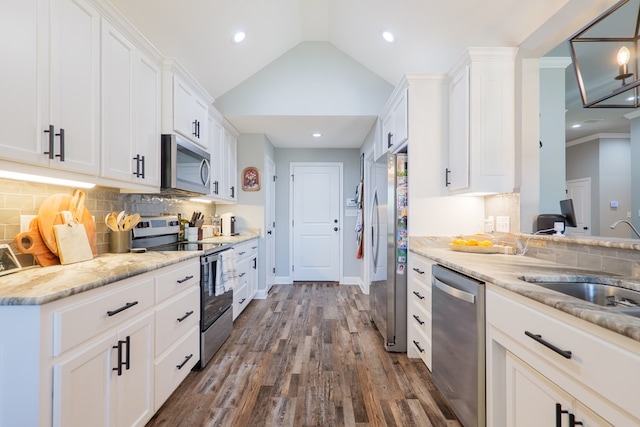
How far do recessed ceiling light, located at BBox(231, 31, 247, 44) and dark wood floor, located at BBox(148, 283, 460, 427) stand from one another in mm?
2892

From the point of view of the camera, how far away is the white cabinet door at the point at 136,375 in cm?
130

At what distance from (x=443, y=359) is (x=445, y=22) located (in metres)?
2.52

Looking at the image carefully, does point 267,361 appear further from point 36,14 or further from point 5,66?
point 36,14

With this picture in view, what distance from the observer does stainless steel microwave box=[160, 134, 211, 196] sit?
2.22 m

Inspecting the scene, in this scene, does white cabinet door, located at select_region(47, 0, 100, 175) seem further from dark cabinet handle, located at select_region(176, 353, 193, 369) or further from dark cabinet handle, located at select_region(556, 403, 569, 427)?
dark cabinet handle, located at select_region(556, 403, 569, 427)

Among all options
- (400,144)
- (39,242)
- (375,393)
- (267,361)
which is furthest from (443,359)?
(39,242)

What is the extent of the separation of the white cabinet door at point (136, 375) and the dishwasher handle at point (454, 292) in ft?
5.30

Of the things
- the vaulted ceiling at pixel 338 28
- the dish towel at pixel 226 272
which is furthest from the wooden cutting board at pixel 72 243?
the vaulted ceiling at pixel 338 28

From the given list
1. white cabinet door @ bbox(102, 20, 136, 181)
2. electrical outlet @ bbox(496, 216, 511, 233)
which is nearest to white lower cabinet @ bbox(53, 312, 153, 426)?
white cabinet door @ bbox(102, 20, 136, 181)

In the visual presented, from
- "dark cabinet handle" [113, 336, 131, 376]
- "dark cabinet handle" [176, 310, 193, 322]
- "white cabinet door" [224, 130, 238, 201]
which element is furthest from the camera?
"white cabinet door" [224, 130, 238, 201]

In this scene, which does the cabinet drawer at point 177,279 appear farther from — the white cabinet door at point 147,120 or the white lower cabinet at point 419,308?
the white lower cabinet at point 419,308

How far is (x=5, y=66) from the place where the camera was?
112 centimetres

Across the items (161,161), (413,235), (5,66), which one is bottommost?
(413,235)

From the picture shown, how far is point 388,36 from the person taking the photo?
2812mm
